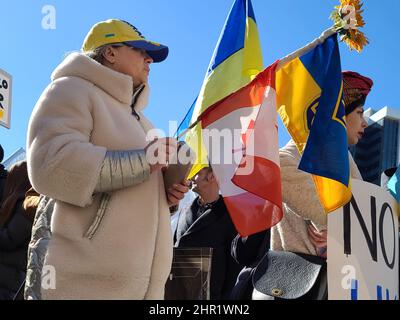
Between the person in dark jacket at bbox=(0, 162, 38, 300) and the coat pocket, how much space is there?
1.82 m

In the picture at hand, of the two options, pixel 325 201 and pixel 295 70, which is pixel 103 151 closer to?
pixel 325 201

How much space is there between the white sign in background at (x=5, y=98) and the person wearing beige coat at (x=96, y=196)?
306cm

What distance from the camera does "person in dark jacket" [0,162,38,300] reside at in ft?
16.4

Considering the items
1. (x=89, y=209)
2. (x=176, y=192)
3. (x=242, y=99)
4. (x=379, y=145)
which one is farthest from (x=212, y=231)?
(x=379, y=145)

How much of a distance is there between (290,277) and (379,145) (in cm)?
5275

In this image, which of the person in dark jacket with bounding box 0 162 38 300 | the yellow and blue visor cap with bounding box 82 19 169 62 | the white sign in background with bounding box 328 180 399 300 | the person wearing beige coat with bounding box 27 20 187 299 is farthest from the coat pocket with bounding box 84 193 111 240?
the person in dark jacket with bounding box 0 162 38 300

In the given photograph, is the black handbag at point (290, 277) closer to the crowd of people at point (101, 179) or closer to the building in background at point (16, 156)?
the crowd of people at point (101, 179)

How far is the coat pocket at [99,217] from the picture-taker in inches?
122

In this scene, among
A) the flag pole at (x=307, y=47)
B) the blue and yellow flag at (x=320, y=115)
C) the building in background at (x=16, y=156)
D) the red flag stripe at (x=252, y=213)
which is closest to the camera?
the red flag stripe at (x=252, y=213)

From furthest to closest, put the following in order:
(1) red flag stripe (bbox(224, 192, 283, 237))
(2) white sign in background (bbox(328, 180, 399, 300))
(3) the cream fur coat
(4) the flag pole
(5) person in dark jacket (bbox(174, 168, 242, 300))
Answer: (5) person in dark jacket (bbox(174, 168, 242, 300))
(4) the flag pole
(2) white sign in background (bbox(328, 180, 399, 300))
(1) red flag stripe (bbox(224, 192, 283, 237))
(3) the cream fur coat

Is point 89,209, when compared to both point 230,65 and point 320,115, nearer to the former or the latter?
point 320,115

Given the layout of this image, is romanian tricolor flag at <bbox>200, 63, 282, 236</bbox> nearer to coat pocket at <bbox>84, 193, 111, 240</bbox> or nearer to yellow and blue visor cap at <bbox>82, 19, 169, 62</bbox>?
yellow and blue visor cap at <bbox>82, 19, 169, 62</bbox>

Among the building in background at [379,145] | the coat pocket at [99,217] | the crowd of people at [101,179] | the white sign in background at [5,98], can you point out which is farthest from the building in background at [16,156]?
the building in background at [379,145]
